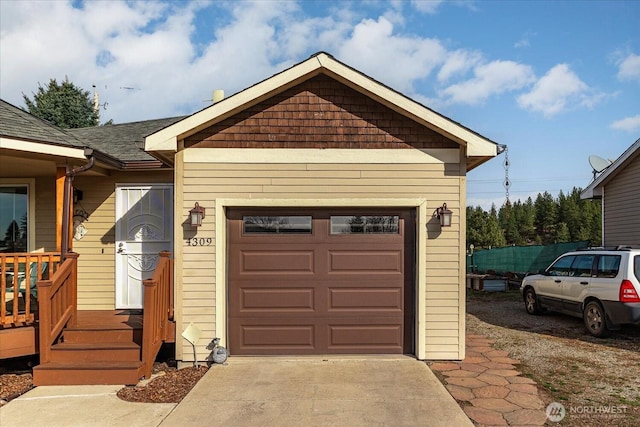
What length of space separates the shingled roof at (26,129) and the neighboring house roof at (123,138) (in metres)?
0.99

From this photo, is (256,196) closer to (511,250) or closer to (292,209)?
(292,209)

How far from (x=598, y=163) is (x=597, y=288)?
26.3 feet

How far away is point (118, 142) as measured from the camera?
886 centimetres

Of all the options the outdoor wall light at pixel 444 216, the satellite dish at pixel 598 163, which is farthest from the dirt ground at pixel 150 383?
the satellite dish at pixel 598 163

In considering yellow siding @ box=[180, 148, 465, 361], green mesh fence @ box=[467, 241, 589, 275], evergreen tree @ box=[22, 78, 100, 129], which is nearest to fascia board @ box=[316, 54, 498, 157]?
yellow siding @ box=[180, 148, 465, 361]

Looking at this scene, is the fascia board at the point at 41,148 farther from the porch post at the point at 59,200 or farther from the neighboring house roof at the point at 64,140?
the porch post at the point at 59,200

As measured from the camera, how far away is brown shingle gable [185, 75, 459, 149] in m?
6.39

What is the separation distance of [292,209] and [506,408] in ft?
11.6

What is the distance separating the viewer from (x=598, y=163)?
14469mm

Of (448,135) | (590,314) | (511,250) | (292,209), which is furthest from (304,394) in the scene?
(511,250)

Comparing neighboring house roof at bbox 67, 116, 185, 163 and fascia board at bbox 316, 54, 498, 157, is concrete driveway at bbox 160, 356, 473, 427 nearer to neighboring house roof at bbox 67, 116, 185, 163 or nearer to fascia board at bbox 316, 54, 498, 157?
fascia board at bbox 316, 54, 498, 157

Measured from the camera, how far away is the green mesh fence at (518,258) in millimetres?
17531

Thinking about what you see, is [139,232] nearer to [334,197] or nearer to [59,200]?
[59,200]

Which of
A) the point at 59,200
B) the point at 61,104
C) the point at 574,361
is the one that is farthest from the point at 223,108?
the point at 61,104
